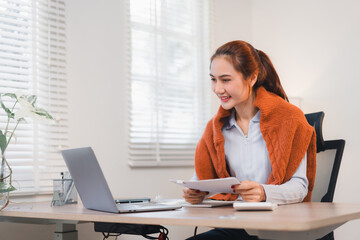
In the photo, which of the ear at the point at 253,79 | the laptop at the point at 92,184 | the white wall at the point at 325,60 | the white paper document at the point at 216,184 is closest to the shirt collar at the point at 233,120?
the ear at the point at 253,79

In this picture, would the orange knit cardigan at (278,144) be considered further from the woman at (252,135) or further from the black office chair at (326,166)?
the black office chair at (326,166)

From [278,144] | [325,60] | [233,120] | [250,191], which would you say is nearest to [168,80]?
[325,60]

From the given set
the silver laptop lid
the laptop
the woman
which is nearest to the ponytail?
the woman

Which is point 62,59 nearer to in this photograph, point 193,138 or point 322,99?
point 193,138

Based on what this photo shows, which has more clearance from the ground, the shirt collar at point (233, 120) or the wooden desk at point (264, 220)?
the shirt collar at point (233, 120)

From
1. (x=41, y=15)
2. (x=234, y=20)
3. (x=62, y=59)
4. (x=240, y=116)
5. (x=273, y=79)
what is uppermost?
(x=234, y=20)

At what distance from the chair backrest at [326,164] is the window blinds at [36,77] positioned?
1373 mm

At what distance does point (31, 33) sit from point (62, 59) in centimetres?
23

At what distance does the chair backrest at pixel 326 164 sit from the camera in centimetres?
200

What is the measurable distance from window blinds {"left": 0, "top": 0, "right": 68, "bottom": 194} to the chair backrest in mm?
1373

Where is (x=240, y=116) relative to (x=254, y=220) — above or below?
above

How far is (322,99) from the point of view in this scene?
347cm

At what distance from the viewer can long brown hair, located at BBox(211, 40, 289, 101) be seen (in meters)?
1.97

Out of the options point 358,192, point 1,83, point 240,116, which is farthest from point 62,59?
point 358,192
